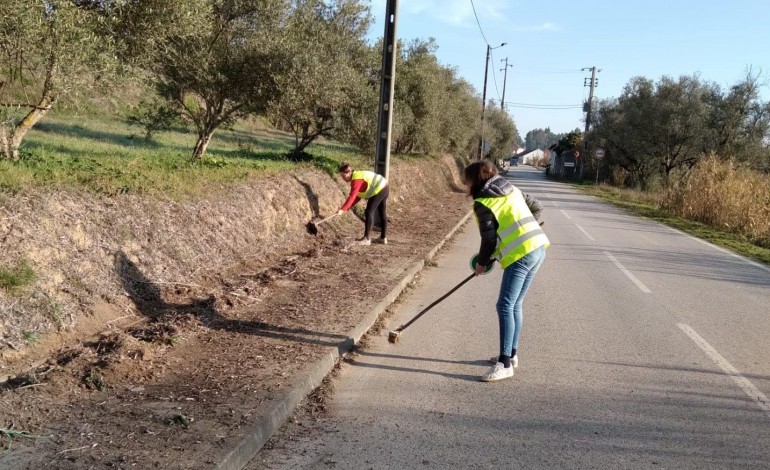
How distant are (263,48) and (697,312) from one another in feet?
28.6

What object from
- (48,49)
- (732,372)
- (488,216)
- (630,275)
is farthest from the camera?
(630,275)

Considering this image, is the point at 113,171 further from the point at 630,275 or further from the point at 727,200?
the point at 727,200

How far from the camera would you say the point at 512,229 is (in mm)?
4938

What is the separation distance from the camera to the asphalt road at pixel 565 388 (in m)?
3.77

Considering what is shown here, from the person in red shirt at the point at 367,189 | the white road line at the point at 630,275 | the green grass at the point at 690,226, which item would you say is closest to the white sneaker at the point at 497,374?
the white road line at the point at 630,275

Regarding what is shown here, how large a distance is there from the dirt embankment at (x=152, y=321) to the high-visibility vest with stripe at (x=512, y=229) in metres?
1.86

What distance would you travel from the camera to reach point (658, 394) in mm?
4836

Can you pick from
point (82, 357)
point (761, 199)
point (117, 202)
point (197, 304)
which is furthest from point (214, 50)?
point (761, 199)

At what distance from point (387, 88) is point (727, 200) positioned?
14.5 metres

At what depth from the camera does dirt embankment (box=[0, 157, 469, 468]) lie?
3.57m

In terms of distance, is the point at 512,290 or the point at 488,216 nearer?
the point at 488,216

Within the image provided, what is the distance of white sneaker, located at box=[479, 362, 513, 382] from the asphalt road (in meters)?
0.07

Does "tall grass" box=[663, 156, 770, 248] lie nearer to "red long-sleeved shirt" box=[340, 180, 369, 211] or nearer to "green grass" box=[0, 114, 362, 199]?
"red long-sleeved shirt" box=[340, 180, 369, 211]

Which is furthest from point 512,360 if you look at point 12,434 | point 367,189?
point 367,189
